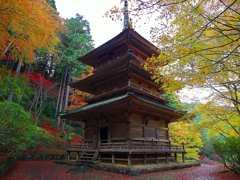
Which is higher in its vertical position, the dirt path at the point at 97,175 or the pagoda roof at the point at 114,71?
the pagoda roof at the point at 114,71

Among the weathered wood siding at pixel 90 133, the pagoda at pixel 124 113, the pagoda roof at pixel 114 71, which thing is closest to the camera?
the pagoda at pixel 124 113

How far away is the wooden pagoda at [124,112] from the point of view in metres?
11.0

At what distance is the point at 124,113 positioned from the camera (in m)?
11.5

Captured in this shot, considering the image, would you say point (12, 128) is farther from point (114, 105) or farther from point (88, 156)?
point (88, 156)

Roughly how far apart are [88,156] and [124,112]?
4.88m

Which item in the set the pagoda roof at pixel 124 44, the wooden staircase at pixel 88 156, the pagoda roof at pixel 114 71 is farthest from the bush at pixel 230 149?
the wooden staircase at pixel 88 156

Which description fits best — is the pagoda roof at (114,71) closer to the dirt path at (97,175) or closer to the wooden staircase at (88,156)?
the wooden staircase at (88,156)

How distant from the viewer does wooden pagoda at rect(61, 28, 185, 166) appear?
11.0 m

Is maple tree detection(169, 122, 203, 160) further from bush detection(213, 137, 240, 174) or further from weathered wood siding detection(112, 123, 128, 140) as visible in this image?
bush detection(213, 137, 240, 174)

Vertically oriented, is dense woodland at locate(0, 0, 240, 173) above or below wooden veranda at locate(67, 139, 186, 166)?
above

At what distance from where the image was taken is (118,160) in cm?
1118

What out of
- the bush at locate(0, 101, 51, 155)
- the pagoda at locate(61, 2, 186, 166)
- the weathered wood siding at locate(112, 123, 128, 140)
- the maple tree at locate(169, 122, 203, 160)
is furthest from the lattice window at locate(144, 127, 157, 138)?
the bush at locate(0, 101, 51, 155)

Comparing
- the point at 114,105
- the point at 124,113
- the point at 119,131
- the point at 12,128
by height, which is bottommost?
the point at 12,128

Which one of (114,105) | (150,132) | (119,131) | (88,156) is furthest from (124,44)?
(88,156)
